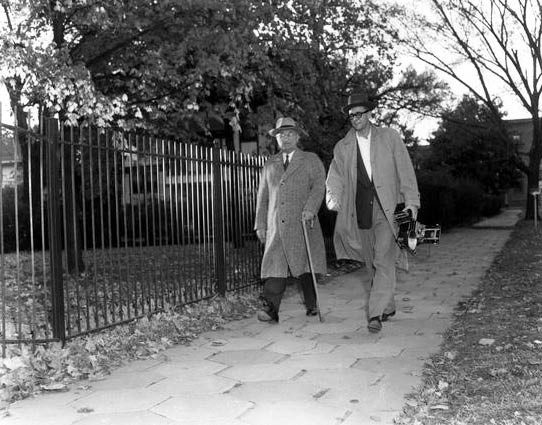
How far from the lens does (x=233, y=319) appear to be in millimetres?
6375

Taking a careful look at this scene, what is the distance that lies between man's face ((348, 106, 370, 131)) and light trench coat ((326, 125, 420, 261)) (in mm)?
96

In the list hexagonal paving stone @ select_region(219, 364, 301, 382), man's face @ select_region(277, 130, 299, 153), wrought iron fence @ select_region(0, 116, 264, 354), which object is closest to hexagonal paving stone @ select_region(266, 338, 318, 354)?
hexagonal paving stone @ select_region(219, 364, 301, 382)

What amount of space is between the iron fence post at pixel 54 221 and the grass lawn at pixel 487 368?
8.87 ft

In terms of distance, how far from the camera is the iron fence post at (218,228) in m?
7.16

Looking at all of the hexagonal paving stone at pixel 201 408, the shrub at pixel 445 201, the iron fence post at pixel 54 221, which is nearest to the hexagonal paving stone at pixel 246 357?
the hexagonal paving stone at pixel 201 408

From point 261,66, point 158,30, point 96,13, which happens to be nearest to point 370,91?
point 261,66

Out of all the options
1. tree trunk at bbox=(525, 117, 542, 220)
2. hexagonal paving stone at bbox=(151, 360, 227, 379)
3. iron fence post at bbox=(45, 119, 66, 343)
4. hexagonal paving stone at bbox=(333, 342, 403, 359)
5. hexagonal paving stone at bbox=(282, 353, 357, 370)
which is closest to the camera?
hexagonal paving stone at bbox=(151, 360, 227, 379)

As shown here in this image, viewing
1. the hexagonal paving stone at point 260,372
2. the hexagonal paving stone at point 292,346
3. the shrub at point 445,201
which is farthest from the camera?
the shrub at point 445,201

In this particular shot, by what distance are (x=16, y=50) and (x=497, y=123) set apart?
2216 cm

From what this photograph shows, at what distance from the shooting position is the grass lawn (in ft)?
10.9

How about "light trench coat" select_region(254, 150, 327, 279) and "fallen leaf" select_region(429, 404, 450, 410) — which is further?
"light trench coat" select_region(254, 150, 327, 279)

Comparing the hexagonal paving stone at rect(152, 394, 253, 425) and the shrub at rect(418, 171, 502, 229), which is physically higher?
the shrub at rect(418, 171, 502, 229)

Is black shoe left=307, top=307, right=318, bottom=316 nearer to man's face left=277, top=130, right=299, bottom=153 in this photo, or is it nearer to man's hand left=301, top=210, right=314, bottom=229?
man's hand left=301, top=210, right=314, bottom=229

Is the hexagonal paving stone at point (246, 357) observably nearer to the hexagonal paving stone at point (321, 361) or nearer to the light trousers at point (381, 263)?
the hexagonal paving stone at point (321, 361)
